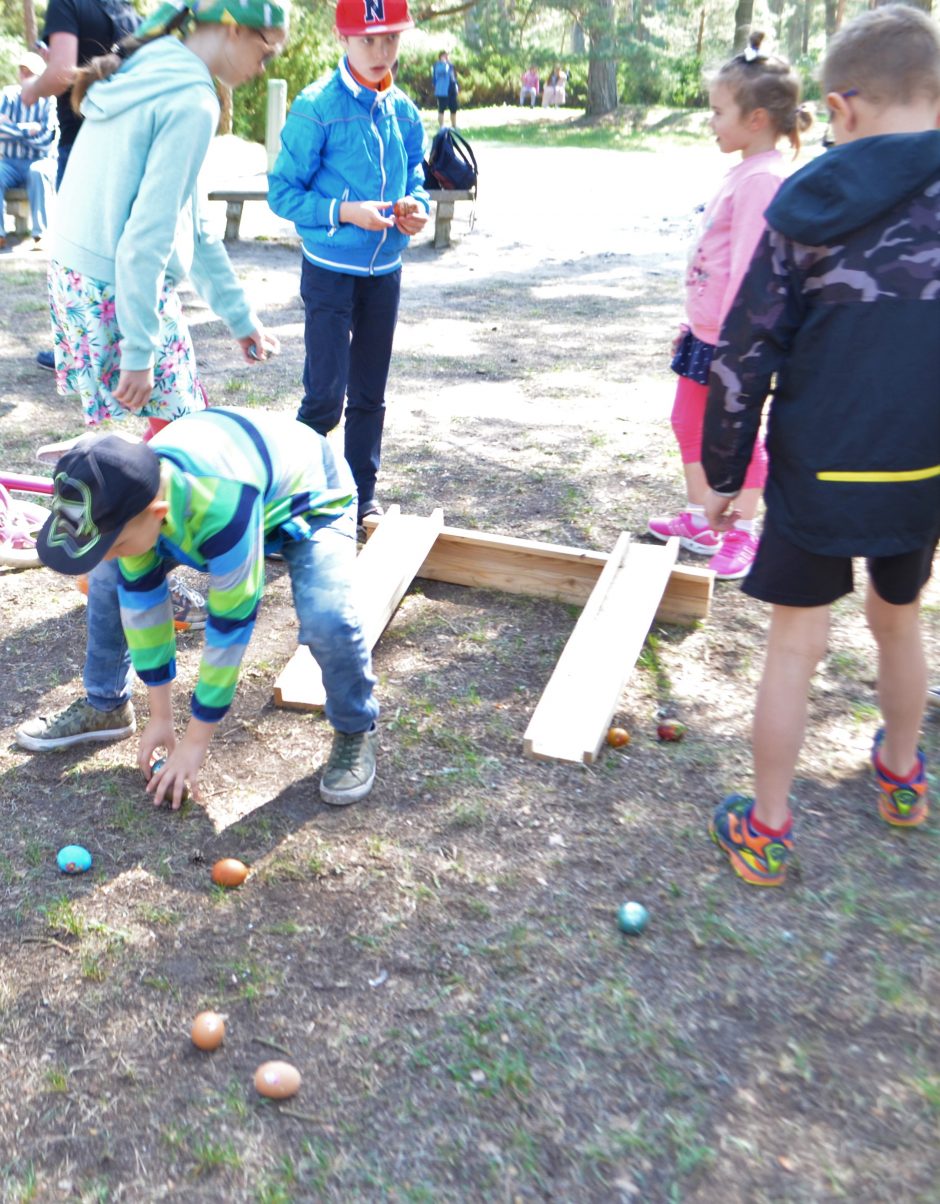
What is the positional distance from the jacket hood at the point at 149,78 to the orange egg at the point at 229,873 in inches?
85.7

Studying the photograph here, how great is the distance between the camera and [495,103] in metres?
37.4

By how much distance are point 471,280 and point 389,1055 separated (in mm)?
A: 9231

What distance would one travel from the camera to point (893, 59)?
2406mm

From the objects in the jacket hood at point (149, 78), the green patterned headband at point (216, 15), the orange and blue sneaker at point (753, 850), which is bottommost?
the orange and blue sneaker at point (753, 850)

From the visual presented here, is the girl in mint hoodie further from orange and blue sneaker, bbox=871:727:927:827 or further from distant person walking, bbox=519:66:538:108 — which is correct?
distant person walking, bbox=519:66:538:108

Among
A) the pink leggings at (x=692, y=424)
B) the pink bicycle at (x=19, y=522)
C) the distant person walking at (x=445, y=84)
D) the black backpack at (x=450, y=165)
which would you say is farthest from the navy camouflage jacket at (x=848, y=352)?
the distant person walking at (x=445, y=84)

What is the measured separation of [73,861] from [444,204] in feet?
33.3

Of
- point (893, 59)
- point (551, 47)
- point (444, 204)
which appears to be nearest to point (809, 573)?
point (893, 59)

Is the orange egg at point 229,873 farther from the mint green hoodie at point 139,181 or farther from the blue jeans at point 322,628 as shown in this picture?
the mint green hoodie at point 139,181

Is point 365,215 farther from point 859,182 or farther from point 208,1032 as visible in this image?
point 208,1032

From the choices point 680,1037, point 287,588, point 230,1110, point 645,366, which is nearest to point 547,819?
point 680,1037

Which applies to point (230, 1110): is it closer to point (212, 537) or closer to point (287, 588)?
point (212, 537)

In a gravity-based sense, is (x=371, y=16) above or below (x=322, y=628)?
above

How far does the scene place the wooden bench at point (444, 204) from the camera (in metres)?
11.7
